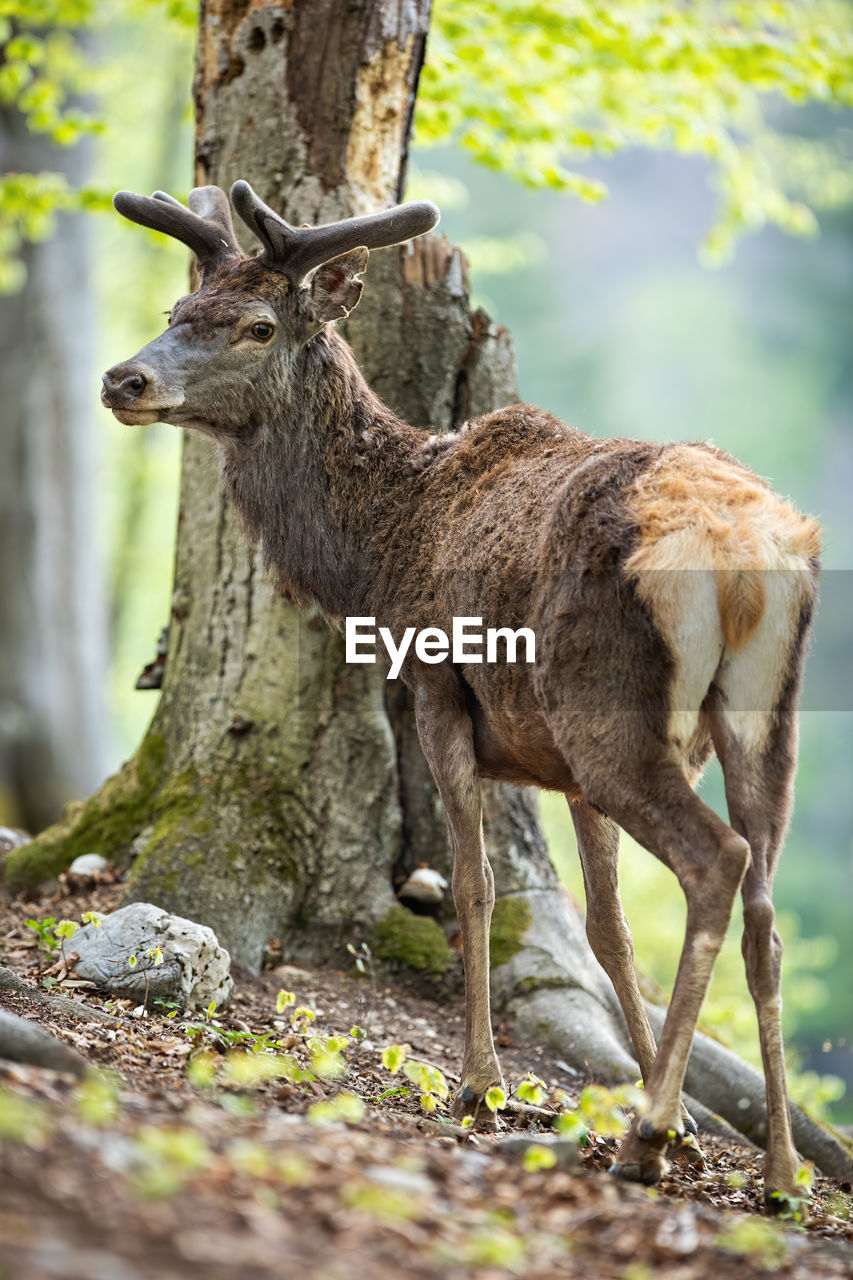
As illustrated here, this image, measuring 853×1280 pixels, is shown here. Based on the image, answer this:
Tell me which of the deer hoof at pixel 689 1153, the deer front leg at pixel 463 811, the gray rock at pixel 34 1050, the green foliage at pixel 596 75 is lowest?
the deer hoof at pixel 689 1153

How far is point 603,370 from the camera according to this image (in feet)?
145

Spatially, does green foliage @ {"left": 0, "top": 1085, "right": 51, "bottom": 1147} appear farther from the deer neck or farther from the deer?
the deer neck

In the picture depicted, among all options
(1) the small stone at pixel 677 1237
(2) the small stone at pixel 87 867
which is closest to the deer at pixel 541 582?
(1) the small stone at pixel 677 1237

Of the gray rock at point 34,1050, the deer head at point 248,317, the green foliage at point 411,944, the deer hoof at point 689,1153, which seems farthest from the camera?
the green foliage at point 411,944

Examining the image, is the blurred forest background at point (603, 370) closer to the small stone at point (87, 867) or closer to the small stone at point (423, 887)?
the small stone at point (423, 887)

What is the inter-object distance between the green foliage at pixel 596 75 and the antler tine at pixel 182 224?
365cm

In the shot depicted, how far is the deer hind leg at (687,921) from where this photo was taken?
395cm

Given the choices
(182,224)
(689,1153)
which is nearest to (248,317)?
(182,224)

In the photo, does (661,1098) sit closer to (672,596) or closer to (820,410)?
(672,596)

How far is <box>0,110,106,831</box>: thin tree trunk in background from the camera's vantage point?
45.6 feet

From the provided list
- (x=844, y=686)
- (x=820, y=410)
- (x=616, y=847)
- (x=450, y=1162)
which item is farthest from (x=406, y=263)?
(x=820, y=410)

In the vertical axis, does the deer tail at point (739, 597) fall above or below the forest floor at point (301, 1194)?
above

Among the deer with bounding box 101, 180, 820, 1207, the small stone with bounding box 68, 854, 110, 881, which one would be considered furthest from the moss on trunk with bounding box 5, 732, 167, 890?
the deer with bounding box 101, 180, 820, 1207

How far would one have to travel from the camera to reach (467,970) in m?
5.12
